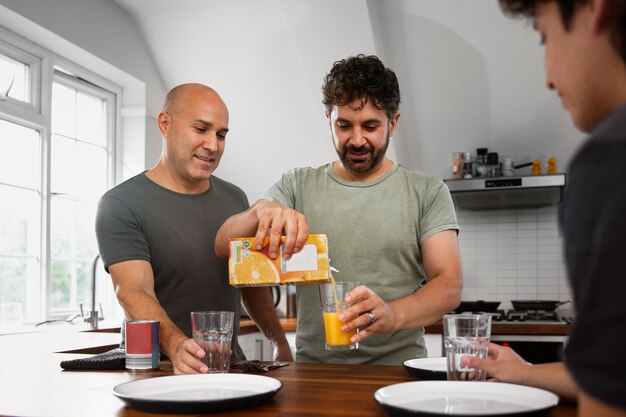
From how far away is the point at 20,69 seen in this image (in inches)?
140

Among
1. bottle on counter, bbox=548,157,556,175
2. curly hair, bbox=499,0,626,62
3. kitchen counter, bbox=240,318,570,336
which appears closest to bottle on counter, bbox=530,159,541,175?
bottle on counter, bbox=548,157,556,175

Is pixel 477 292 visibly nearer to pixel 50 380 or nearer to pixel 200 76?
pixel 200 76

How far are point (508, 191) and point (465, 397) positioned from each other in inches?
131

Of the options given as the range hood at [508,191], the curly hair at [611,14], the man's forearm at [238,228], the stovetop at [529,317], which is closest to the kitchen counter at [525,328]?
the stovetop at [529,317]

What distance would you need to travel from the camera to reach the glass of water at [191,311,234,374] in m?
1.47

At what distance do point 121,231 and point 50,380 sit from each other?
1.94 ft

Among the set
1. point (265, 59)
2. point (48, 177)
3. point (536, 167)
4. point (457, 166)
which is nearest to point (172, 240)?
point (48, 177)

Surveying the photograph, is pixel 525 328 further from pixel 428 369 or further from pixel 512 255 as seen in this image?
pixel 428 369

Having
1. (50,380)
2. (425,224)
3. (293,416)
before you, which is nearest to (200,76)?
(425,224)

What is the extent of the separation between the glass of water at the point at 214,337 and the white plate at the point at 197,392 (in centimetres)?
16

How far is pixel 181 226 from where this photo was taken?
7.05ft

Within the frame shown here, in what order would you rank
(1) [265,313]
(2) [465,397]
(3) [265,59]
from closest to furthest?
(2) [465,397], (1) [265,313], (3) [265,59]

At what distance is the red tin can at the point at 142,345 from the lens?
1633 mm

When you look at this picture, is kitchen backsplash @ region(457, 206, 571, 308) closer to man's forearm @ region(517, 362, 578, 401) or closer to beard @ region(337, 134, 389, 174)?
beard @ region(337, 134, 389, 174)
